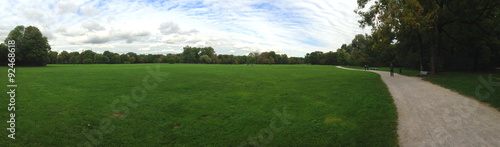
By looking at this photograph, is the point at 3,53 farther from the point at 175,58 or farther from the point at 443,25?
the point at 175,58

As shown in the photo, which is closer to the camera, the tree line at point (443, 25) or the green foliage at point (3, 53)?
the tree line at point (443, 25)

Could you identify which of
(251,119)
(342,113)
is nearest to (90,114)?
(251,119)

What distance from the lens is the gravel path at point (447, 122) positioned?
21.8 ft

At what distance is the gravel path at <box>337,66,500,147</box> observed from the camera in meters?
6.64

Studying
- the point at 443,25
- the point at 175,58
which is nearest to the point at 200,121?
the point at 443,25

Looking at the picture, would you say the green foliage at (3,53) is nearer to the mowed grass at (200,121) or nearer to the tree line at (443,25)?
the mowed grass at (200,121)

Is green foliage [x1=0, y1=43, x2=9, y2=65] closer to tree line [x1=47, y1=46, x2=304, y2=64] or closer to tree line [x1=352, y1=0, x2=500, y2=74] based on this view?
tree line [x1=47, y1=46, x2=304, y2=64]

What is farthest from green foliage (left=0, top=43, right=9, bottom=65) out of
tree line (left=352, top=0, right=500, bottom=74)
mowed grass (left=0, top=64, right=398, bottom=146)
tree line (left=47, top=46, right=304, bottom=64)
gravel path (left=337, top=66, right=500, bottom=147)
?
gravel path (left=337, top=66, right=500, bottom=147)

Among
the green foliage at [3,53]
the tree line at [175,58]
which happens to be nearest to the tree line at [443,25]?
the green foliage at [3,53]

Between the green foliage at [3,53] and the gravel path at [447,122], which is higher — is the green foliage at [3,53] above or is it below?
above

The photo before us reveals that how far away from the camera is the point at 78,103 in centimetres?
1104

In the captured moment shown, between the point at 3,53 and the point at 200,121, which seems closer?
the point at 200,121

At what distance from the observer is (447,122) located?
8219mm

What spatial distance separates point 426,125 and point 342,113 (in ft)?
9.32
